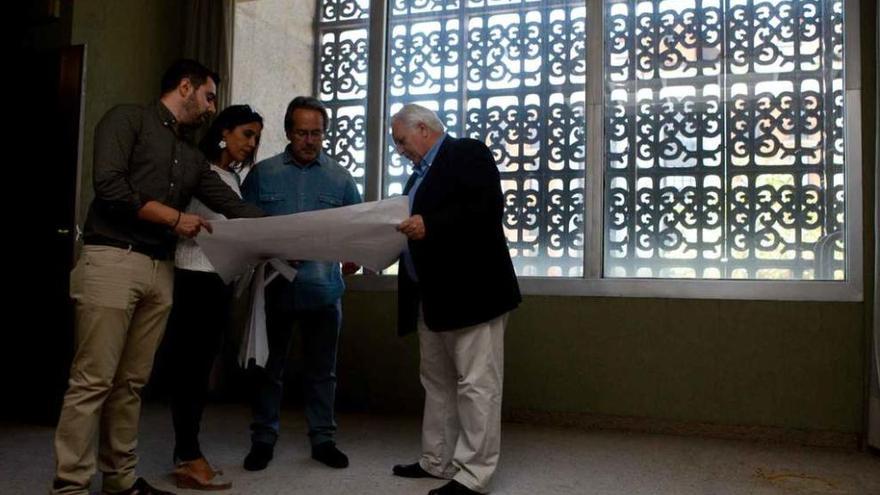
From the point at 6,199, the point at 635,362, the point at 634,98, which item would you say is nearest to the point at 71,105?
the point at 6,199

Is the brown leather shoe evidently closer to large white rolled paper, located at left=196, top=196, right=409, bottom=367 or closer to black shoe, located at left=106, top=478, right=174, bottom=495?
black shoe, located at left=106, top=478, right=174, bottom=495

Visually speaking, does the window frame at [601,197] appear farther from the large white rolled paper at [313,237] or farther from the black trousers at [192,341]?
the black trousers at [192,341]

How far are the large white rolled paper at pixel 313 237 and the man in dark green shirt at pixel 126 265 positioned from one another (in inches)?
5.0

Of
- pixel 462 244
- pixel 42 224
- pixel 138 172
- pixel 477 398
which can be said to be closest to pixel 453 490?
pixel 477 398

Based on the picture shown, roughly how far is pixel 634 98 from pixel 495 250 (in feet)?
5.49

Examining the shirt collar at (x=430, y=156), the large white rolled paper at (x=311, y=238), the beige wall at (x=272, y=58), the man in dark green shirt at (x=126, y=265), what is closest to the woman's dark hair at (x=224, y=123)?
the man in dark green shirt at (x=126, y=265)

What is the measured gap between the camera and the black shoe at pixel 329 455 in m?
2.71

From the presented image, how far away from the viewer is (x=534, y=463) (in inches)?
113

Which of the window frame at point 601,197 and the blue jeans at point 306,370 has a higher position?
the window frame at point 601,197

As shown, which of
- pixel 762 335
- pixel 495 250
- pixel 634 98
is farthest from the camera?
pixel 634 98

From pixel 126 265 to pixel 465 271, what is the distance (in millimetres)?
994

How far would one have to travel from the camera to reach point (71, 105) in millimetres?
3416

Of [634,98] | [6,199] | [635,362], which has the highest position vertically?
[634,98]

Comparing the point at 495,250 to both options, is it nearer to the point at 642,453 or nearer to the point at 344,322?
the point at 642,453
